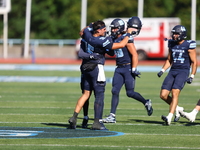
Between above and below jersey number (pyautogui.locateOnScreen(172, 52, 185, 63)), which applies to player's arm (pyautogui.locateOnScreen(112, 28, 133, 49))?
above

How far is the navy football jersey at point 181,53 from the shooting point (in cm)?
938

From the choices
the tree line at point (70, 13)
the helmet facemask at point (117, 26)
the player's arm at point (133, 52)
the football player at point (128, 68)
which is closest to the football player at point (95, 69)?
the helmet facemask at point (117, 26)

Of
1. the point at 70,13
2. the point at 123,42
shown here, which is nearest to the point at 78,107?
the point at 123,42

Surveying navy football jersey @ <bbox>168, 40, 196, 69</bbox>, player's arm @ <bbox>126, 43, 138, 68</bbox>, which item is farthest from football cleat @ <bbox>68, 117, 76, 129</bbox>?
navy football jersey @ <bbox>168, 40, 196, 69</bbox>

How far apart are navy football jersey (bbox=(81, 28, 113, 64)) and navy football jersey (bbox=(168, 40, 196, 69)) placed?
54.9 inches

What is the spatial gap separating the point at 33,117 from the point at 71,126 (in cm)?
165

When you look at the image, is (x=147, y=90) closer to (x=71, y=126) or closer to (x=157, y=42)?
(x=71, y=126)

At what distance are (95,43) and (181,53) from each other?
179cm

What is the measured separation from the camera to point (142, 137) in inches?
312

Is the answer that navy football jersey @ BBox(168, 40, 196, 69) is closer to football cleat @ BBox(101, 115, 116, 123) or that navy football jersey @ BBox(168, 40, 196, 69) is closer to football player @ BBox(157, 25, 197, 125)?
football player @ BBox(157, 25, 197, 125)

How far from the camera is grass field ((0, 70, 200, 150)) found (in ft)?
24.0

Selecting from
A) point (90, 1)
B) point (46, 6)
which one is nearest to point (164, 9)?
point (90, 1)

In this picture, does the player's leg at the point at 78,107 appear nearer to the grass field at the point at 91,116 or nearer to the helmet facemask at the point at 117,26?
the grass field at the point at 91,116

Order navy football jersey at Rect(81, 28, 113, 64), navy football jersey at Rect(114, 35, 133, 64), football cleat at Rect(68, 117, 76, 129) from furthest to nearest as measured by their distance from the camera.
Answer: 1. navy football jersey at Rect(114, 35, 133, 64)
2. football cleat at Rect(68, 117, 76, 129)
3. navy football jersey at Rect(81, 28, 113, 64)
